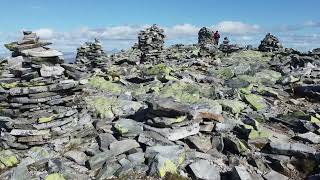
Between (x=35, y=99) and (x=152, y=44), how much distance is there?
125 feet

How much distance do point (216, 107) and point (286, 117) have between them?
436 centimetres

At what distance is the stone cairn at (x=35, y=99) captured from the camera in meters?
20.1

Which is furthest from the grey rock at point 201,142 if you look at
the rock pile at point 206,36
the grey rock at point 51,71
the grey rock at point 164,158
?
the rock pile at point 206,36

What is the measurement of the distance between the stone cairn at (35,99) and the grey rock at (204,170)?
22.1 ft

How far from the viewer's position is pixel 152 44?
2282 inches

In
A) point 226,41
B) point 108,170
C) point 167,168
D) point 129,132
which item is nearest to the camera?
point 167,168

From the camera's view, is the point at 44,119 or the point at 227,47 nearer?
the point at 44,119

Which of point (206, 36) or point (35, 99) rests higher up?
point (35, 99)

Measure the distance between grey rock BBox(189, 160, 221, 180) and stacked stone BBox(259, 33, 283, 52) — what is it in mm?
55954

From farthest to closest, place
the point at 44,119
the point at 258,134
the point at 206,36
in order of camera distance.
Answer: the point at 206,36, the point at 258,134, the point at 44,119

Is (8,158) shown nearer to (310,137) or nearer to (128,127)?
(128,127)

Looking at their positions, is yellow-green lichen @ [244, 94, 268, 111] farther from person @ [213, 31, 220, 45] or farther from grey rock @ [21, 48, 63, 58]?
person @ [213, 31, 220, 45]

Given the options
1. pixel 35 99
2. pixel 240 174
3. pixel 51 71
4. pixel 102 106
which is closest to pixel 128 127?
pixel 102 106

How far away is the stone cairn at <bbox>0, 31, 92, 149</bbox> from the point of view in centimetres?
2014
